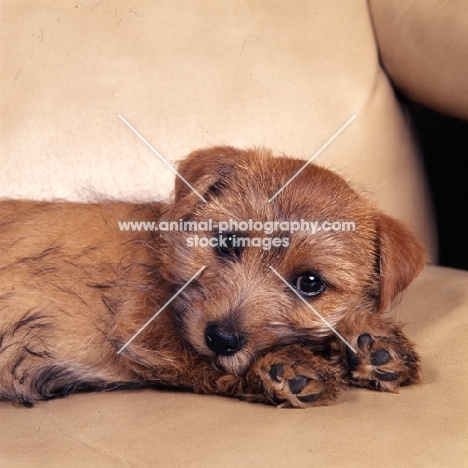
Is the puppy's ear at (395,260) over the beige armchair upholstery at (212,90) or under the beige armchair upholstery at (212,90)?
under

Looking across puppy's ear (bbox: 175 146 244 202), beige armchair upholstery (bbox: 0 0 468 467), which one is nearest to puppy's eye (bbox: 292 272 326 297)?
puppy's ear (bbox: 175 146 244 202)

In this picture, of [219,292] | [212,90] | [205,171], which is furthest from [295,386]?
[212,90]

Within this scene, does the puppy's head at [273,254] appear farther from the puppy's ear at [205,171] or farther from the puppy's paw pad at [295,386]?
the puppy's paw pad at [295,386]

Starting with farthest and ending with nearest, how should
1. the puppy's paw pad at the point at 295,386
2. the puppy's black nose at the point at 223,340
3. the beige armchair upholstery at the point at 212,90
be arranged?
the beige armchair upholstery at the point at 212,90 → the puppy's black nose at the point at 223,340 → the puppy's paw pad at the point at 295,386

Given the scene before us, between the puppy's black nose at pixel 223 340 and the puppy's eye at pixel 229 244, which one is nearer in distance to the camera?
the puppy's black nose at pixel 223 340

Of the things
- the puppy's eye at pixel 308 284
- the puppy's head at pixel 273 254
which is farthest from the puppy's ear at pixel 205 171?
the puppy's eye at pixel 308 284

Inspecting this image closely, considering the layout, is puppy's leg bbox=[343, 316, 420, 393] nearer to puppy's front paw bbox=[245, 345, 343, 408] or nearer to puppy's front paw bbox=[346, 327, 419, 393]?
puppy's front paw bbox=[346, 327, 419, 393]

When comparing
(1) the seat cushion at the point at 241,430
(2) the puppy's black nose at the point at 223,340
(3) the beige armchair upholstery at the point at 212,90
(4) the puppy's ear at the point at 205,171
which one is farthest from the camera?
(3) the beige armchair upholstery at the point at 212,90
